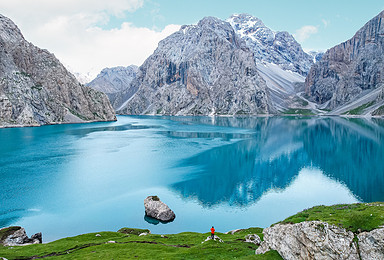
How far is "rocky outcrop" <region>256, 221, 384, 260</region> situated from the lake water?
2055 centimetres

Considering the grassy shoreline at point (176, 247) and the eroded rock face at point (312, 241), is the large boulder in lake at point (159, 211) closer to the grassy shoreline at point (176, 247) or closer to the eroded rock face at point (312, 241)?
the grassy shoreline at point (176, 247)

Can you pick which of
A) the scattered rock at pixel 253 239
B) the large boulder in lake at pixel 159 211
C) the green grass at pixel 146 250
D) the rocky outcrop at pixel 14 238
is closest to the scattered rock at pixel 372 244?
the green grass at pixel 146 250

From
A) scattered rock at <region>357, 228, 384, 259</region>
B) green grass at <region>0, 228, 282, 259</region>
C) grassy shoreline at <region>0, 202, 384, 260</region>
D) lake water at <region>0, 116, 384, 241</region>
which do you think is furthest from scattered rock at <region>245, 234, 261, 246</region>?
lake water at <region>0, 116, 384, 241</region>

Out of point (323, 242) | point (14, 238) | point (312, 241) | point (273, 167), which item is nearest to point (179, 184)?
point (273, 167)

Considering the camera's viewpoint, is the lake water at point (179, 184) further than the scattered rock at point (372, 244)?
Yes

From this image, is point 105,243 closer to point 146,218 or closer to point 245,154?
point 146,218

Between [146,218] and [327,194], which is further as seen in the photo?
[327,194]

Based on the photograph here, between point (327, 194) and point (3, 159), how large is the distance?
3383 inches

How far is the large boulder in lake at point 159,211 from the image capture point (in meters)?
41.0

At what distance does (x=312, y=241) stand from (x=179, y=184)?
41.6 meters

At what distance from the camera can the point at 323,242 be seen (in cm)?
1669

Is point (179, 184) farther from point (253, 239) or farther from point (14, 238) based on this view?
point (14, 238)

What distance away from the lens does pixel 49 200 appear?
47406 mm

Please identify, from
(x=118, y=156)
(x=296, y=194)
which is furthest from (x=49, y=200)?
(x=296, y=194)
